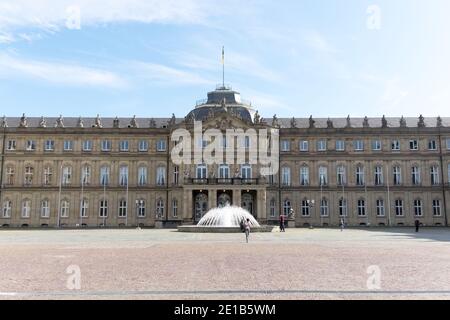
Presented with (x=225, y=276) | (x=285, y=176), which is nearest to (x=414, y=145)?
(x=285, y=176)

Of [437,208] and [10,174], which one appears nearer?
[437,208]

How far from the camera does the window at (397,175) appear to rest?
7444cm

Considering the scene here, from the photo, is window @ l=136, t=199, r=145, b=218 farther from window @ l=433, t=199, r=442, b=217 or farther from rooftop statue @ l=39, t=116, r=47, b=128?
window @ l=433, t=199, r=442, b=217

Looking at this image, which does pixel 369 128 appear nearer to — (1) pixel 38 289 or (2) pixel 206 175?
(2) pixel 206 175

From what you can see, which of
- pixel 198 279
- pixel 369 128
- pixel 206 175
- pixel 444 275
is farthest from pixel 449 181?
pixel 198 279

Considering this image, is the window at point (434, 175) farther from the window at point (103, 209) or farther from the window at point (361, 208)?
the window at point (103, 209)

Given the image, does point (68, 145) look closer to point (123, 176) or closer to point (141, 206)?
point (123, 176)

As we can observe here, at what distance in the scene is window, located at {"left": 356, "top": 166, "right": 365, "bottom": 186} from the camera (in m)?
74.6

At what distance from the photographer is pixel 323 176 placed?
7500 cm

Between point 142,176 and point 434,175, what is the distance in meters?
46.2

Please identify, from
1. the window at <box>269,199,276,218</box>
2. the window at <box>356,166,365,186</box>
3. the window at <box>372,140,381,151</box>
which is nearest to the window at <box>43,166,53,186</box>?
the window at <box>269,199,276,218</box>

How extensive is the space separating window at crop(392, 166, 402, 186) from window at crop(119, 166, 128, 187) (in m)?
42.5

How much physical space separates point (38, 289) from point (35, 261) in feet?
25.1

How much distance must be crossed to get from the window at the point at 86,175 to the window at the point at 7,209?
1171 cm
